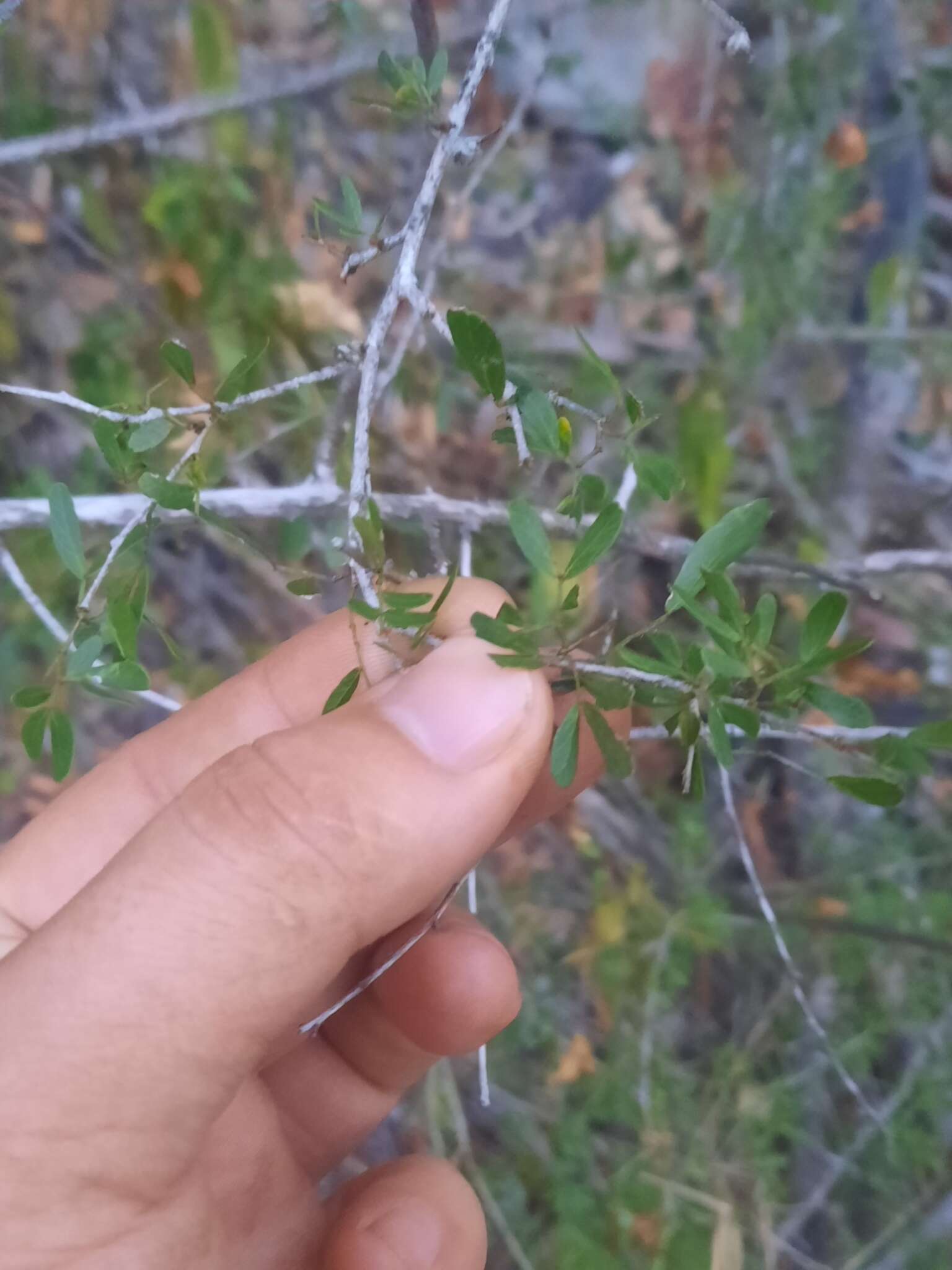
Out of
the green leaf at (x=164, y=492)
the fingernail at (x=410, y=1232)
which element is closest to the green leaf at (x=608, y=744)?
the green leaf at (x=164, y=492)

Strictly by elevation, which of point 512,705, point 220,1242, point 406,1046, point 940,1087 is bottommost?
point 940,1087

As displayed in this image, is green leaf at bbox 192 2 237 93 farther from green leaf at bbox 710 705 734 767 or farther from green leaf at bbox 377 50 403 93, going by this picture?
green leaf at bbox 710 705 734 767

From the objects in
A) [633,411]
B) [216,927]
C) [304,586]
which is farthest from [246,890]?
[633,411]

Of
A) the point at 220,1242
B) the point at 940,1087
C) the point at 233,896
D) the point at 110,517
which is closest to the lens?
the point at 233,896

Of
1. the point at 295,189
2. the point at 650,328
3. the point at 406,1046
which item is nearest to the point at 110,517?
the point at 406,1046

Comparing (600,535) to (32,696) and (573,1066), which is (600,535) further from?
(573,1066)

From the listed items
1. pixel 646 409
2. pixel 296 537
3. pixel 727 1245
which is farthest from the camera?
pixel 646 409

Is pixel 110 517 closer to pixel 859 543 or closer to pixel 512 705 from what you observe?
pixel 512 705
